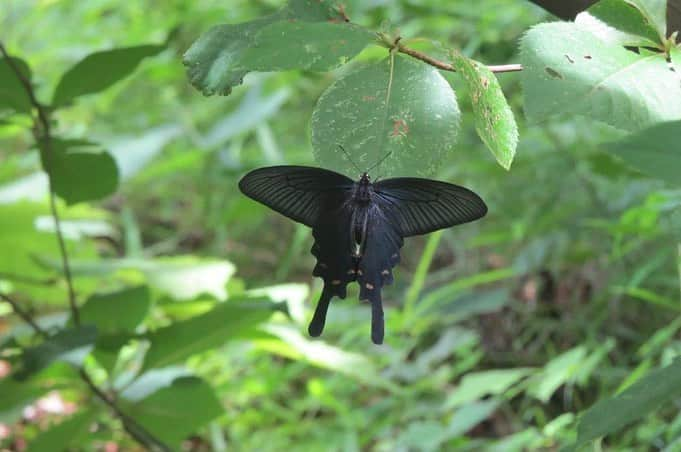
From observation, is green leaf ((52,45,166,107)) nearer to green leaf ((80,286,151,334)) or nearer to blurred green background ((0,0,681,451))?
green leaf ((80,286,151,334))

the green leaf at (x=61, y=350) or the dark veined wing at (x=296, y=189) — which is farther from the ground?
the dark veined wing at (x=296, y=189)

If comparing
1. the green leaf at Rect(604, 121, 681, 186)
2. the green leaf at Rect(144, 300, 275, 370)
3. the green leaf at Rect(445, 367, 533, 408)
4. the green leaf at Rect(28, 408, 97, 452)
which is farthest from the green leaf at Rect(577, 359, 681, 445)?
the green leaf at Rect(445, 367, 533, 408)

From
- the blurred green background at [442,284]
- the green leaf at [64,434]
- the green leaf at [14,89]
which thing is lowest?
the blurred green background at [442,284]

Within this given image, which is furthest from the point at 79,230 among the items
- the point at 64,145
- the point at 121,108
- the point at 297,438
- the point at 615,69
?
the point at 615,69

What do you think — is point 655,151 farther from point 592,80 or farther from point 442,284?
point 442,284

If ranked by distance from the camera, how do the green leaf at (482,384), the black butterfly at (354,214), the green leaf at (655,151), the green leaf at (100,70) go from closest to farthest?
the green leaf at (655,151) < the black butterfly at (354,214) < the green leaf at (100,70) < the green leaf at (482,384)

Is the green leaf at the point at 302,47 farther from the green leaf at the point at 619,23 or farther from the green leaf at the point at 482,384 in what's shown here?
the green leaf at the point at 482,384

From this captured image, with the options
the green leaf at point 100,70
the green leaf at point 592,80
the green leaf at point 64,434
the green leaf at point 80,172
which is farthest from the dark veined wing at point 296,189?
the green leaf at point 64,434

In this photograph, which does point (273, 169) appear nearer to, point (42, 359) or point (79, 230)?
point (42, 359)
